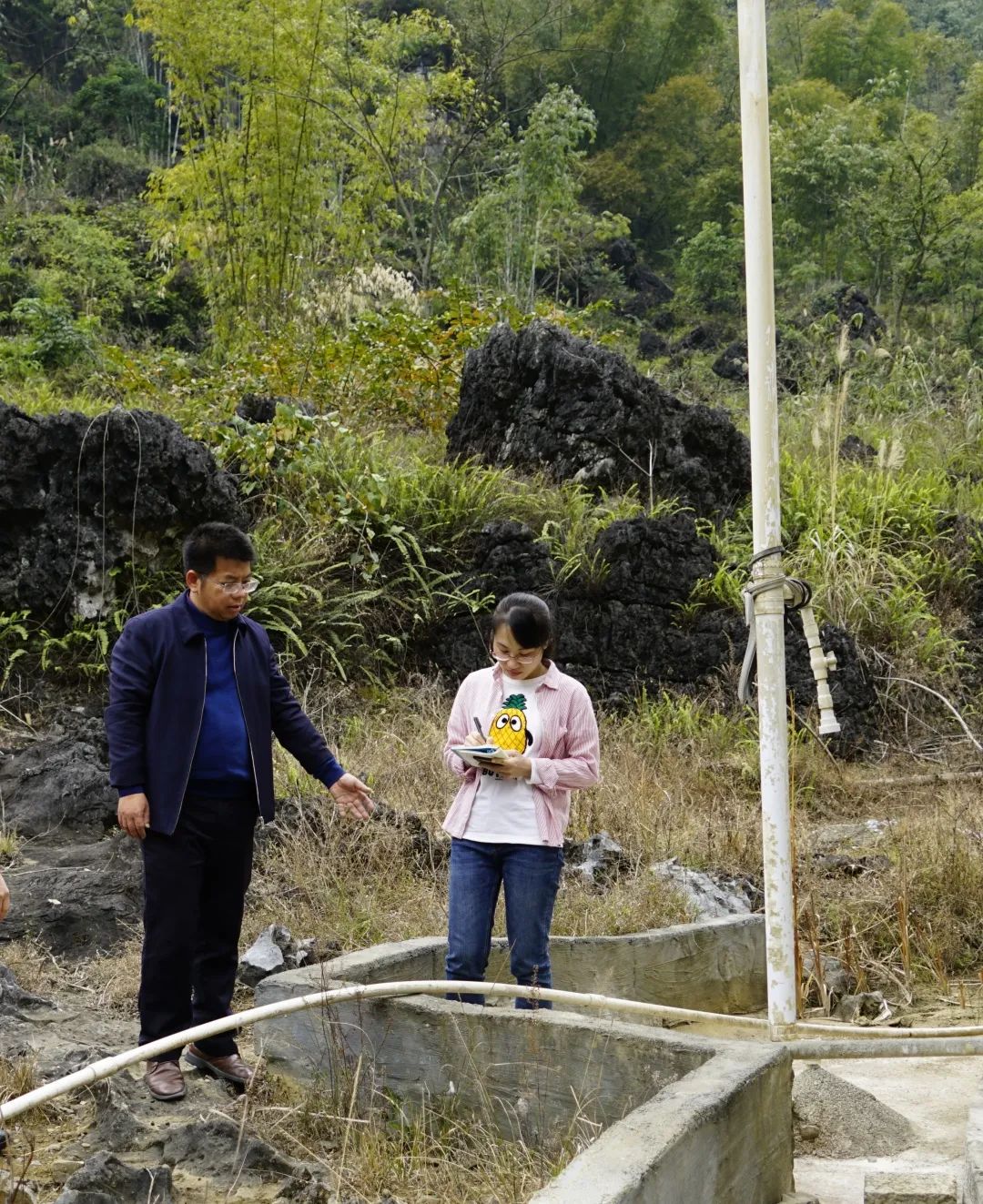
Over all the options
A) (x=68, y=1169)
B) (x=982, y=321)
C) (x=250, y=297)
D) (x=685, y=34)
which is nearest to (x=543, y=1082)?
(x=68, y=1169)

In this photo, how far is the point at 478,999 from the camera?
14.6 feet

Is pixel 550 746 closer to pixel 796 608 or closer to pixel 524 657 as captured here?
pixel 524 657

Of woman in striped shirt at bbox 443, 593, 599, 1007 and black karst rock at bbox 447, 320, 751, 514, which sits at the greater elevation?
black karst rock at bbox 447, 320, 751, 514

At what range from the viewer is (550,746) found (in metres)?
4.27

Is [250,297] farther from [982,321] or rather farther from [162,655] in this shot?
[982,321]

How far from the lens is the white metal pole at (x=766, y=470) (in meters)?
3.61

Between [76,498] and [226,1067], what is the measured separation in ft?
17.7

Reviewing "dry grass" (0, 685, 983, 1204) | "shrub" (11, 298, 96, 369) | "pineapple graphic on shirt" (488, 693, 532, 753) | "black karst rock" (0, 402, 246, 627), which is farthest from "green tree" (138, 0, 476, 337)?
"pineapple graphic on shirt" (488, 693, 532, 753)

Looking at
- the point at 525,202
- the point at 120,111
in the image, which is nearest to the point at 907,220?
the point at 525,202

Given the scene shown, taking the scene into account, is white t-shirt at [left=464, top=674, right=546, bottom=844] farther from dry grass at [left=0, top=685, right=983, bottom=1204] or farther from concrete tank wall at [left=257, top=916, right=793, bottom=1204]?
dry grass at [left=0, top=685, right=983, bottom=1204]

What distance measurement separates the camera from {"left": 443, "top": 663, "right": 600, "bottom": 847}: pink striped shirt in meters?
4.17

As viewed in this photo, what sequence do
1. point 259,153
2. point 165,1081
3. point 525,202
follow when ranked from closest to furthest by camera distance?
1. point 165,1081
2. point 259,153
3. point 525,202

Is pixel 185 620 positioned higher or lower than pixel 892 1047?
higher

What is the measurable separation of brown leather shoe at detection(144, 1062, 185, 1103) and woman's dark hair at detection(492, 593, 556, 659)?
1626mm
